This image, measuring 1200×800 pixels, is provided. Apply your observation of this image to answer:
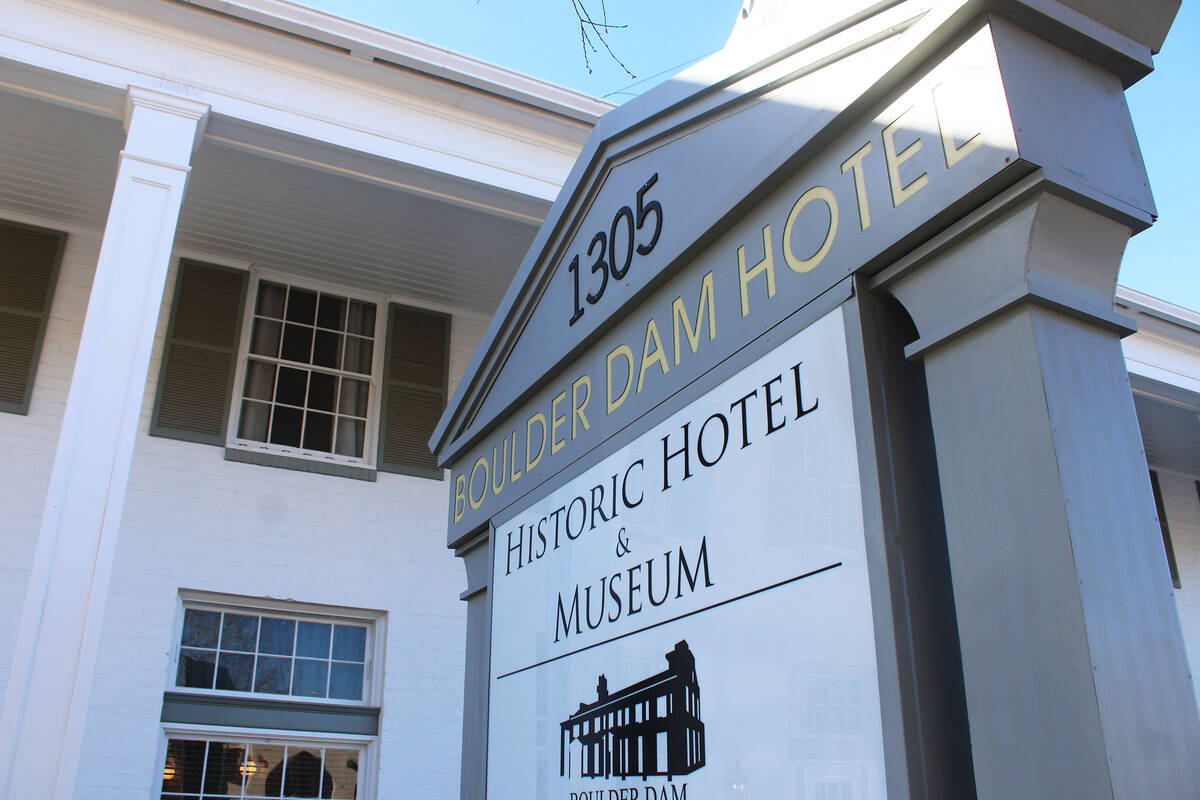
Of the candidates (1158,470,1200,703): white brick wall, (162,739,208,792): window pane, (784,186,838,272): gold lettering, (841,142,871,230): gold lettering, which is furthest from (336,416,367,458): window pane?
(1158,470,1200,703): white brick wall

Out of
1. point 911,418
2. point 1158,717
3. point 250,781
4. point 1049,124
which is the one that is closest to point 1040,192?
point 1049,124

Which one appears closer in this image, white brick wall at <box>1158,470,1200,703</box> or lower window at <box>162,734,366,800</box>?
lower window at <box>162,734,366,800</box>

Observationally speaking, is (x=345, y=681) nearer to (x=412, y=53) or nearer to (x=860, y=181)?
(x=412, y=53)

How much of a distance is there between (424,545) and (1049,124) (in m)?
8.33

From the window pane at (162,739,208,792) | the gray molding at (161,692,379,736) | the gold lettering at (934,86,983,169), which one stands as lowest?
the window pane at (162,739,208,792)

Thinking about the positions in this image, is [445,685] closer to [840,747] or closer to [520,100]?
[520,100]

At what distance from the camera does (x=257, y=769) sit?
8.12 meters

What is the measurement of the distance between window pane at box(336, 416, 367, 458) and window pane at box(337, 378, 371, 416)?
95 millimetres

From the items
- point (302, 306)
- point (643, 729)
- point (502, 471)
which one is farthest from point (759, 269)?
point (302, 306)

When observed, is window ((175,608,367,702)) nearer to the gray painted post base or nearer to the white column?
the white column

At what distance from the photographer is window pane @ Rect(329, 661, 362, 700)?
8734 millimetres

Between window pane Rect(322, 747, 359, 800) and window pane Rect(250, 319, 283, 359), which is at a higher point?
window pane Rect(250, 319, 283, 359)

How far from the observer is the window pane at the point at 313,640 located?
28.7 ft

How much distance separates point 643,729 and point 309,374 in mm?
7993
